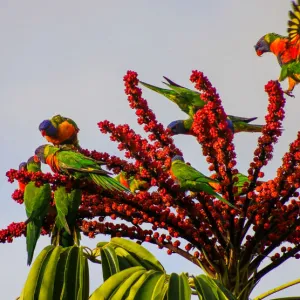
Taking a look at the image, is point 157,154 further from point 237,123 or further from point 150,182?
point 237,123

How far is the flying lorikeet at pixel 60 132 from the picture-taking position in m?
4.44

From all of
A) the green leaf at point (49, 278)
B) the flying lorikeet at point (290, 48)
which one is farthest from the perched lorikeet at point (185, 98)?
the green leaf at point (49, 278)

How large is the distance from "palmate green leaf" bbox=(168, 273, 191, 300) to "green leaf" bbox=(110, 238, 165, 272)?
14.9 inches

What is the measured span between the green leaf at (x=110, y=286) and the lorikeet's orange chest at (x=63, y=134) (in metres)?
1.95

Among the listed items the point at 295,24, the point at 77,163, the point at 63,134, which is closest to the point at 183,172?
the point at 77,163

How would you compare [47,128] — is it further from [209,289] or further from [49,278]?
[209,289]

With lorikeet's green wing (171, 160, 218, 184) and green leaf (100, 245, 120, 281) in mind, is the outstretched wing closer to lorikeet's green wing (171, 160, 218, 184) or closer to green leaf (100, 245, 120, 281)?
lorikeet's green wing (171, 160, 218, 184)

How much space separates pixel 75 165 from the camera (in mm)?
3646

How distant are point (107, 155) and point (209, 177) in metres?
0.47

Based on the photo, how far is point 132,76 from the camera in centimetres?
311

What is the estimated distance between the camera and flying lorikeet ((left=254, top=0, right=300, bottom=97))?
3.81m

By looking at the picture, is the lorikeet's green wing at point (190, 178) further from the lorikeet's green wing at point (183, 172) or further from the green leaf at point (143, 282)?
the green leaf at point (143, 282)

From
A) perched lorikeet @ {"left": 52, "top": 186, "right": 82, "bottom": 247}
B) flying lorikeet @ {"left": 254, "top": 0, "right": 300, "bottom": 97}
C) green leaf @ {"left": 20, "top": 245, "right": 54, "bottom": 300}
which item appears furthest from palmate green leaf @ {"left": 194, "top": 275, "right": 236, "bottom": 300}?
flying lorikeet @ {"left": 254, "top": 0, "right": 300, "bottom": 97}

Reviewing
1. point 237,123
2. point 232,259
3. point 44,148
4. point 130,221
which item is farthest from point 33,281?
point 237,123
